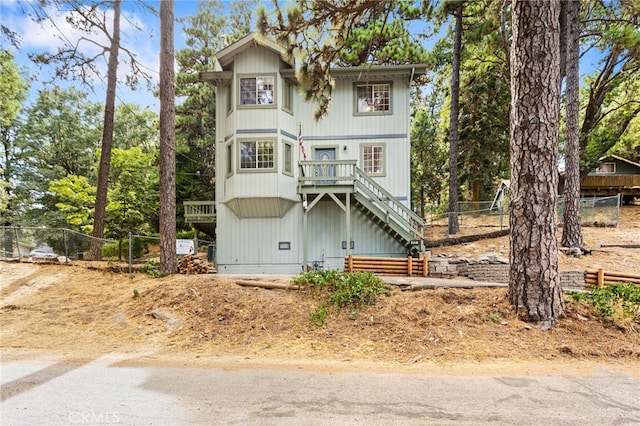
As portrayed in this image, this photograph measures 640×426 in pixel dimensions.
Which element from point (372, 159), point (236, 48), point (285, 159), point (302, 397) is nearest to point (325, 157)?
point (285, 159)

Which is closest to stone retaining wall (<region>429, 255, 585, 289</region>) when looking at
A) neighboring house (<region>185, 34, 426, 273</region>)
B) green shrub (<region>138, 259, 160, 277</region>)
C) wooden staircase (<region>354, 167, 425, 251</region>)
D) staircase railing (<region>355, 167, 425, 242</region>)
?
wooden staircase (<region>354, 167, 425, 251</region>)

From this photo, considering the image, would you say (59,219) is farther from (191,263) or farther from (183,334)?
(183,334)

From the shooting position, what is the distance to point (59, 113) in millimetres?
26078

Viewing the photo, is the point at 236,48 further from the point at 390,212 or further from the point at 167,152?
the point at 390,212

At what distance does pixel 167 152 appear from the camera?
29.7 ft

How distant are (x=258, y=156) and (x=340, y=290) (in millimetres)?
Answer: 7423

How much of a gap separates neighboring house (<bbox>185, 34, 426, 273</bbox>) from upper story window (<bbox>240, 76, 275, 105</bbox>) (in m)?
0.04

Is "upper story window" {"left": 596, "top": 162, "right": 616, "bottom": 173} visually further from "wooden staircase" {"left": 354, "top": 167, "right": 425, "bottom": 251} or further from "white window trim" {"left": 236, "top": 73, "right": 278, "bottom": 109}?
"white window trim" {"left": 236, "top": 73, "right": 278, "bottom": 109}

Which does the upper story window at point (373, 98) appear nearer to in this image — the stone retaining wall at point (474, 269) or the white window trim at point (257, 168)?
the white window trim at point (257, 168)

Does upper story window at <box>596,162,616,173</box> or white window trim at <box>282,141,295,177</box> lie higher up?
upper story window at <box>596,162,616,173</box>

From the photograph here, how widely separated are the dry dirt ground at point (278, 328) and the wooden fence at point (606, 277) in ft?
7.47

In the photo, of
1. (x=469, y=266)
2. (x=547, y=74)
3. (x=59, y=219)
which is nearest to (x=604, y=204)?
(x=469, y=266)

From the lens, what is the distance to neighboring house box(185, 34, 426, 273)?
12594 millimetres

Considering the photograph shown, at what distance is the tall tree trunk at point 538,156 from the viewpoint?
221 inches
